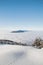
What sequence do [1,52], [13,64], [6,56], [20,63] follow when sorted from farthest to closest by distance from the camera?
[1,52] → [6,56] → [20,63] → [13,64]

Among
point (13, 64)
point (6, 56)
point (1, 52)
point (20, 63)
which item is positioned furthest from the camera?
A: point (1, 52)

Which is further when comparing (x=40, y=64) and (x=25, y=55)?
(x=25, y=55)

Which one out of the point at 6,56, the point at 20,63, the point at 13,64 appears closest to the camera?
the point at 13,64

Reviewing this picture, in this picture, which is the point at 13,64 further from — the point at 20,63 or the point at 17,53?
the point at 17,53

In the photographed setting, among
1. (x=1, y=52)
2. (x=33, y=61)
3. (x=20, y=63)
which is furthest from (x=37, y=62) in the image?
(x=1, y=52)

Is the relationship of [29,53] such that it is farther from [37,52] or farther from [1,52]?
[1,52]

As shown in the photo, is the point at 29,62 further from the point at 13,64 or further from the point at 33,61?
the point at 13,64

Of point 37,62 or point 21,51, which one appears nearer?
point 37,62

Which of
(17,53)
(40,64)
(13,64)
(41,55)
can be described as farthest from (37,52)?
(13,64)
